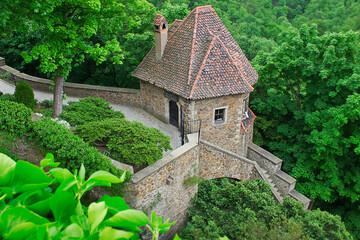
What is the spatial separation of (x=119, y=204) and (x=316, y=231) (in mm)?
11133

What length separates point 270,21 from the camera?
42031mm

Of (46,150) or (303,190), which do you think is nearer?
(46,150)

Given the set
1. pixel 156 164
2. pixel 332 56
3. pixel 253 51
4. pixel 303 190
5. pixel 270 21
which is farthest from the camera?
pixel 270 21

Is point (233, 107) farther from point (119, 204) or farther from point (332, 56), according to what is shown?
point (119, 204)

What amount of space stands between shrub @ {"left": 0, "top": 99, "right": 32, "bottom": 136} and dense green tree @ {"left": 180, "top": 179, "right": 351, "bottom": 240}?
7367mm

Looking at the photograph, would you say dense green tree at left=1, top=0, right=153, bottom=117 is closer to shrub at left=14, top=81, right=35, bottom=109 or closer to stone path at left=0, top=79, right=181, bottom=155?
shrub at left=14, top=81, right=35, bottom=109

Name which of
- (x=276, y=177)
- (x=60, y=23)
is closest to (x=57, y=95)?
(x=60, y=23)

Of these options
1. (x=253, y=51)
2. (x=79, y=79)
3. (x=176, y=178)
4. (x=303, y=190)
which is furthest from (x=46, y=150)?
(x=253, y=51)

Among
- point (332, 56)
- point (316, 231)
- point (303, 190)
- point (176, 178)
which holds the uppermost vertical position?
point (332, 56)

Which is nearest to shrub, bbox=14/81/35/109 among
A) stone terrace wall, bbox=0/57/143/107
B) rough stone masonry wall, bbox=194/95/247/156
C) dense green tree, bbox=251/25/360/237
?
stone terrace wall, bbox=0/57/143/107

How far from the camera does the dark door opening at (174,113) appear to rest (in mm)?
17061

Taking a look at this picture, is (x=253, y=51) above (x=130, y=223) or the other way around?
the other way around

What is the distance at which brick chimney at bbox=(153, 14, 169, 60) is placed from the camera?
16703mm

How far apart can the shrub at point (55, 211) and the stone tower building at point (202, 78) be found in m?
10.7
